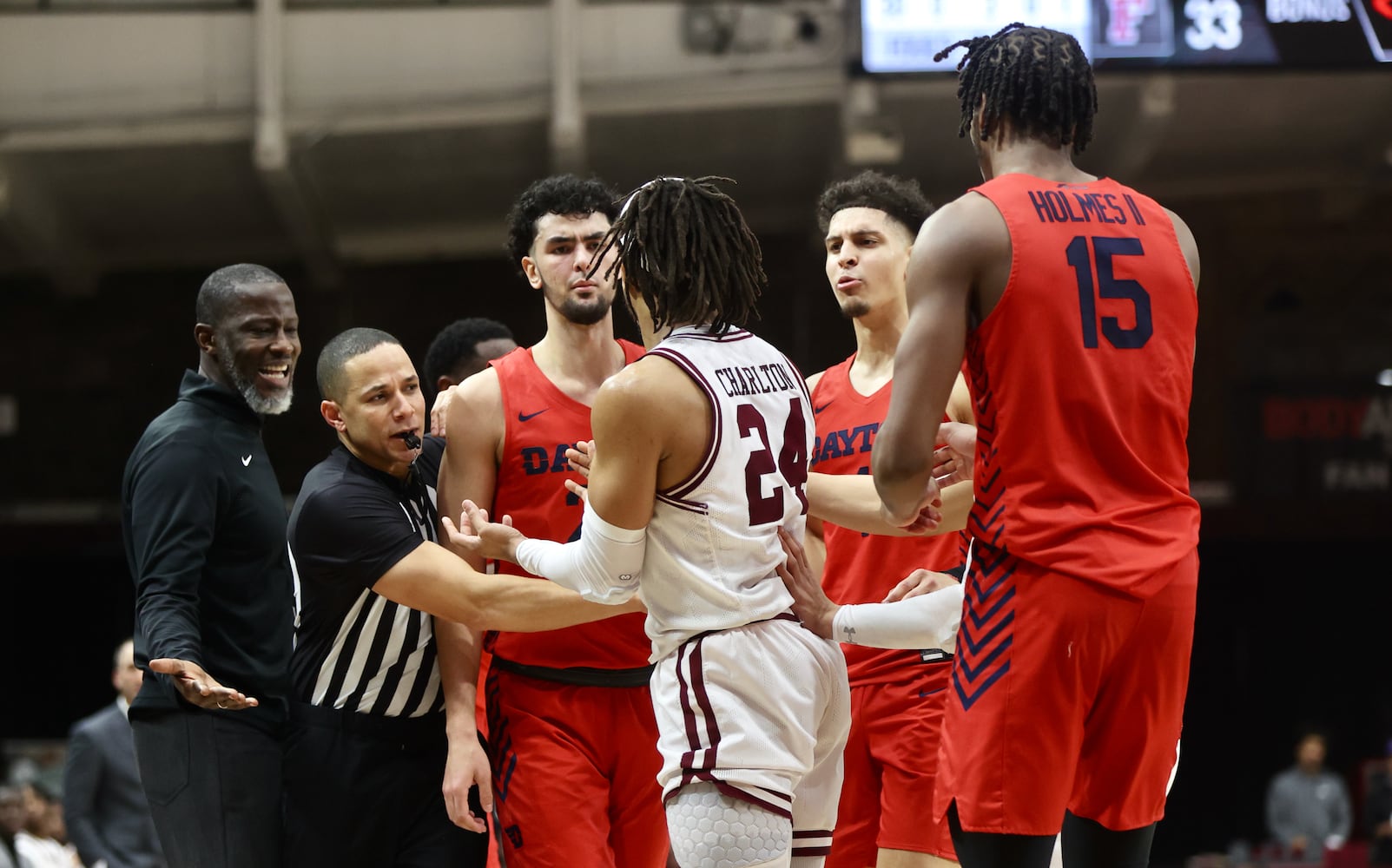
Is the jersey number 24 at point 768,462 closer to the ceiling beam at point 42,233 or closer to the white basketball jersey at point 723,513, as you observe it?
the white basketball jersey at point 723,513

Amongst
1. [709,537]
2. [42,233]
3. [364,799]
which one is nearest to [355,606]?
[364,799]

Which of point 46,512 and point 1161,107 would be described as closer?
point 1161,107

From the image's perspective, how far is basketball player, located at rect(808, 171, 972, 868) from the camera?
161 inches

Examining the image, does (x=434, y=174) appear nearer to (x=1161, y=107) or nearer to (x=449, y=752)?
(x=1161, y=107)

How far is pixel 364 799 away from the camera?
3.93 metres

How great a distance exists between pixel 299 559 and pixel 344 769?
549 millimetres

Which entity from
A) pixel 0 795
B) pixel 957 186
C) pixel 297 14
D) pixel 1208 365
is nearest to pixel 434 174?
pixel 297 14

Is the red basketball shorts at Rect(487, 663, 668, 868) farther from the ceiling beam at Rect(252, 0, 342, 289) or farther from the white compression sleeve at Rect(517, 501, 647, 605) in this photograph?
the ceiling beam at Rect(252, 0, 342, 289)

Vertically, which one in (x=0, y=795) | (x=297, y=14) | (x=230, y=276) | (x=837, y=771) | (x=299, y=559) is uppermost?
(x=297, y=14)

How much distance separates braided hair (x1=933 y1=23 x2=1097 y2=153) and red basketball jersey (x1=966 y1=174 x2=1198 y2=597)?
0.49ft

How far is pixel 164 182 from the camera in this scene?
11406 mm

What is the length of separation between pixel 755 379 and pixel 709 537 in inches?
13.6

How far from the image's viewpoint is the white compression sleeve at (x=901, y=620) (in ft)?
10.7

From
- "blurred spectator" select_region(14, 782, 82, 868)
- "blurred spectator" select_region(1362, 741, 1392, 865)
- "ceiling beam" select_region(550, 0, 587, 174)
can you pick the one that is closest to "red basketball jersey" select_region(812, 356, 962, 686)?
"ceiling beam" select_region(550, 0, 587, 174)
